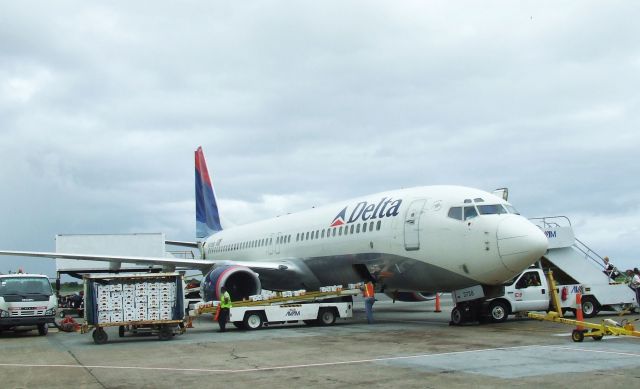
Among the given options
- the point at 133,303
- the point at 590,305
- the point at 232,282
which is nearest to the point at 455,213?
the point at 590,305

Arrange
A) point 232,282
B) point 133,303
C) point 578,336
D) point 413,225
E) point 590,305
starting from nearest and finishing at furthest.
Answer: point 578,336
point 133,303
point 413,225
point 590,305
point 232,282

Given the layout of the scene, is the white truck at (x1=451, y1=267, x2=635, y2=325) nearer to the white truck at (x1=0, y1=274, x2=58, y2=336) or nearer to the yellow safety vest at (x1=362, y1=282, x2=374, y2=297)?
the yellow safety vest at (x1=362, y1=282, x2=374, y2=297)

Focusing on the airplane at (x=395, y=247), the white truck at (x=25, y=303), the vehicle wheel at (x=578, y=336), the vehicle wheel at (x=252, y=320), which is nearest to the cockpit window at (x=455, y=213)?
the airplane at (x=395, y=247)

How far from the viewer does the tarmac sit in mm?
9320

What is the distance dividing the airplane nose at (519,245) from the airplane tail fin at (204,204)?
78.8 ft

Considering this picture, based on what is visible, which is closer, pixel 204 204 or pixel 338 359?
pixel 338 359

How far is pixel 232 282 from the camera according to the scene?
2259 centimetres

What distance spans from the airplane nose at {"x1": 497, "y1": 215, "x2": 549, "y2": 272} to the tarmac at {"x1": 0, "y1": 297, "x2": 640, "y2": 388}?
1627 millimetres

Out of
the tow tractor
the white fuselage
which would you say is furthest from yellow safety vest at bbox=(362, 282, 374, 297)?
the white fuselage

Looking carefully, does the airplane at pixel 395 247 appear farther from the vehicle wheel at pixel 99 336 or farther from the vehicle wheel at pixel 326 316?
the vehicle wheel at pixel 99 336

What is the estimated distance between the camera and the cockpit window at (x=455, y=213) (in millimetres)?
16906

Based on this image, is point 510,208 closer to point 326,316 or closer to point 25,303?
point 326,316

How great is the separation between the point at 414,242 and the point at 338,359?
21.5 feet

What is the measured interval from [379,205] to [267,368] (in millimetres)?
9653
